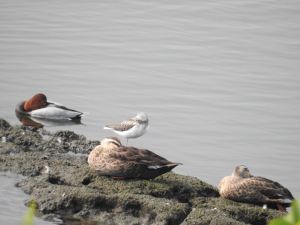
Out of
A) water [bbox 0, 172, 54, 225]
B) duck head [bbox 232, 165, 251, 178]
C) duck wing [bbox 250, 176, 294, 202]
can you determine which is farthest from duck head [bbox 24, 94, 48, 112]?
duck wing [bbox 250, 176, 294, 202]

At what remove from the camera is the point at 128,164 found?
6250mm

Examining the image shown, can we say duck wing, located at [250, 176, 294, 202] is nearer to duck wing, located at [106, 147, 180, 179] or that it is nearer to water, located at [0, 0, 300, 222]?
duck wing, located at [106, 147, 180, 179]

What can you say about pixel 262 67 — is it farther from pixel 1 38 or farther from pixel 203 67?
pixel 1 38

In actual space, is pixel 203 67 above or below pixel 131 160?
above

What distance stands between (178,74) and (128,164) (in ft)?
32.9

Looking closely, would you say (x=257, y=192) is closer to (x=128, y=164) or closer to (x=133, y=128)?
(x=128, y=164)

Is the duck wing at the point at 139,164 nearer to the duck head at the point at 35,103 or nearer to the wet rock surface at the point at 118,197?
the wet rock surface at the point at 118,197

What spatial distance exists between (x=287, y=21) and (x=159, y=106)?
13.6 meters

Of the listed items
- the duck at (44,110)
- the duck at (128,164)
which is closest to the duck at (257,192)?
the duck at (128,164)

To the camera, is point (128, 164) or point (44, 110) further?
point (44, 110)

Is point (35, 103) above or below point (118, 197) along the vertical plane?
above

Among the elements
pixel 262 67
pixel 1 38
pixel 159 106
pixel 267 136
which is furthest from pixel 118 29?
pixel 267 136

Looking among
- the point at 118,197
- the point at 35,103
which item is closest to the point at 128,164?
the point at 118,197

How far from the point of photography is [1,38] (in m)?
18.9
